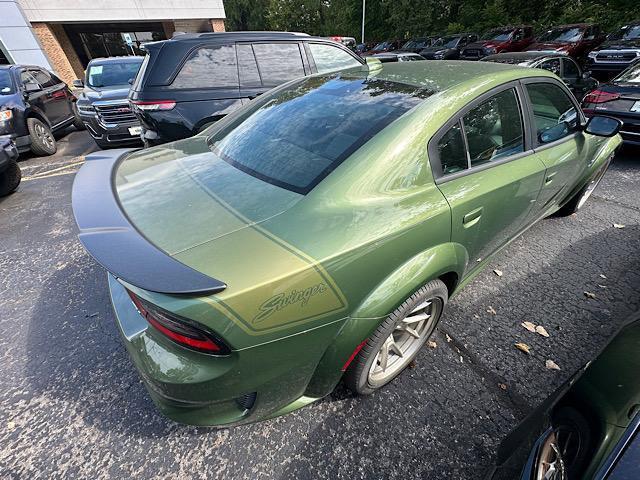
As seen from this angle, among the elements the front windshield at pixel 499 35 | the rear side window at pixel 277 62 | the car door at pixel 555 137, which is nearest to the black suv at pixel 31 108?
the rear side window at pixel 277 62

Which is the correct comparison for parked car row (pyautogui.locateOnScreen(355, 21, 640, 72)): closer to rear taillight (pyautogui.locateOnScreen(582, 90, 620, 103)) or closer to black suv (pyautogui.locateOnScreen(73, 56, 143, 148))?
rear taillight (pyautogui.locateOnScreen(582, 90, 620, 103))

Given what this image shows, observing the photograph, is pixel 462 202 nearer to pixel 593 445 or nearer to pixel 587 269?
pixel 593 445

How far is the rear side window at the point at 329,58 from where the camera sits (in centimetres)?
453

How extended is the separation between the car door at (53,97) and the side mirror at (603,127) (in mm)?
8918

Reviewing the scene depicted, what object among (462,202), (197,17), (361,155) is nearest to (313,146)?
(361,155)

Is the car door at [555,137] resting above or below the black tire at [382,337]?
above

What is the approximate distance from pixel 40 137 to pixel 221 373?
7448 mm

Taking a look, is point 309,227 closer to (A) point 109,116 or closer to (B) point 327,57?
(B) point 327,57

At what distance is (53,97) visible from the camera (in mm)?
6715

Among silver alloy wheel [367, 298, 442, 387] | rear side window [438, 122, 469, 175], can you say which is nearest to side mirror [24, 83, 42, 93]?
rear side window [438, 122, 469, 175]

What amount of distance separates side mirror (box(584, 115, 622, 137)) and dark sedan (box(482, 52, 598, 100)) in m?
3.99

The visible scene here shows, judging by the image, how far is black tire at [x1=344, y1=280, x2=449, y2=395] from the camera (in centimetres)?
150

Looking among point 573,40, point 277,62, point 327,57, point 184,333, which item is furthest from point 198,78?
point 573,40

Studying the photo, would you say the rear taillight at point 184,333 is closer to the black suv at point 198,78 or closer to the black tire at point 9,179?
the black suv at point 198,78
